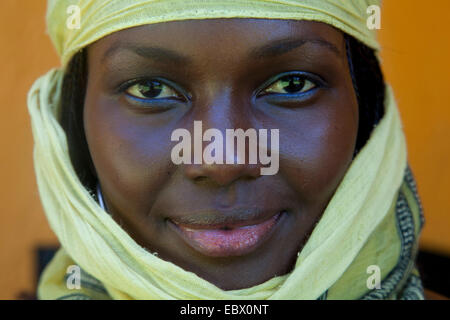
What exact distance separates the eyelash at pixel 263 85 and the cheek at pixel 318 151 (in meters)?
0.05

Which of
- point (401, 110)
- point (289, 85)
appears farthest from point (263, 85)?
point (401, 110)

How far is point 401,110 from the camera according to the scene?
9.81 feet

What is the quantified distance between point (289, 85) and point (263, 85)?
0.07 metres

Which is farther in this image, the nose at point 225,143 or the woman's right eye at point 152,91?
the woman's right eye at point 152,91

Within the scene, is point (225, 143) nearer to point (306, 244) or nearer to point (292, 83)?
point (292, 83)

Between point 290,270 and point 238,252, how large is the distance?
0.52ft

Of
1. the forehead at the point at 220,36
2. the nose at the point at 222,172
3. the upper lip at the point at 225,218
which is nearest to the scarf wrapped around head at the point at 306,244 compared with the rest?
the forehead at the point at 220,36

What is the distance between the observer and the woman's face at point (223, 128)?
4.58ft

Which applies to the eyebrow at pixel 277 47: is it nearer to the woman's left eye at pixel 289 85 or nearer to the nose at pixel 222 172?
the woman's left eye at pixel 289 85

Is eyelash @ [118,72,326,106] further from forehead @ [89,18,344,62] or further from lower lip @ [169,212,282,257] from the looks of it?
lower lip @ [169,212,282,257]

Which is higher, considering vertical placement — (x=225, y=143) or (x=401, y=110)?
(x=401, y=110)

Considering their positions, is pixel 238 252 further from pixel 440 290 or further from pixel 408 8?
pixel 408 8

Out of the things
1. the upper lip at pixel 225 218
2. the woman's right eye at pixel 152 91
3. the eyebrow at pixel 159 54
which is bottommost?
the upper lip at pixel 225 218

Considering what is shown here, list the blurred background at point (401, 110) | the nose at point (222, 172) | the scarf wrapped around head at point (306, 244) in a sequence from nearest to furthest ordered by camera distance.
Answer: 1. the nose at point (222, 172)
2. the scarf wrapped around head at point (306, 244)
3. the blurred background at point (401, 110)
